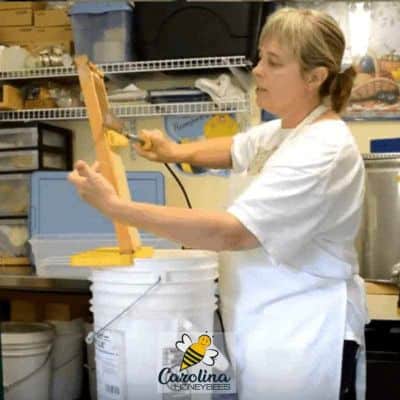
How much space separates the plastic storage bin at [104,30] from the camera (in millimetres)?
2055

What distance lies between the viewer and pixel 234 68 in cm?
201

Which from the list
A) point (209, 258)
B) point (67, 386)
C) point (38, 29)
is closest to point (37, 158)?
point (38, 29)

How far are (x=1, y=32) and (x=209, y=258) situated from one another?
5.62ft

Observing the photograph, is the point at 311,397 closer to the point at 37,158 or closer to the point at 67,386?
the point at 67,386

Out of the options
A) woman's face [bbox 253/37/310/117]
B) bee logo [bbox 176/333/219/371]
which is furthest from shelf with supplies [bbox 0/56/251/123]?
bee logo [bbox 176/333/219/371]

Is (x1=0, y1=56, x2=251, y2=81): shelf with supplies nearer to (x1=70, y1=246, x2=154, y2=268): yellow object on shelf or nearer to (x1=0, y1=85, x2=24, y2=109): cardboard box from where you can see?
(x1=0, y1=85, x2=24, y2=109): cardboard box

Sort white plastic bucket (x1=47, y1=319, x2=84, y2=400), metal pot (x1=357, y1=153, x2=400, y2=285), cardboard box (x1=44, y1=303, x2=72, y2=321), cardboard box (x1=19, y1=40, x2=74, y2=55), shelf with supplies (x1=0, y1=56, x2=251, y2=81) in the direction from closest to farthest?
white plastic bucket (x1=47, y1=319, x2=84, y2=400) → cardboard box (x1=44, y1=303, x2=72, y2=321) → metal pot (x1=357, y1=153, x2=400, y2=285) → shelf with supplies (x1=0, y1=56, x2=251, y2=81) → cardboard box (x1=19, y1=40, x2=74, y2=55)

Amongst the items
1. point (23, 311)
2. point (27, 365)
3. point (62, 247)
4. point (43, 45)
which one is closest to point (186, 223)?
point (27, 365)

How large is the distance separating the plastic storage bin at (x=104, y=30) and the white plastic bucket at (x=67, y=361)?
1.01 meters

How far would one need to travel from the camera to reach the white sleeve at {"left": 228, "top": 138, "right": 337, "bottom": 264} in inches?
38.9

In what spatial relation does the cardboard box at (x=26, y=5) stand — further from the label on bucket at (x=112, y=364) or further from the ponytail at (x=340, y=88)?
the label on bucket at (x=112, y=364)

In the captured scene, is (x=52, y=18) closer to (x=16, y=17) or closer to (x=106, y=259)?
(x=16, y=17)

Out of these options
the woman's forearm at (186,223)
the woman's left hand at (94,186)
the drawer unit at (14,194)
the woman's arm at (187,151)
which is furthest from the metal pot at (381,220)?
the drawer unit at (14,194)

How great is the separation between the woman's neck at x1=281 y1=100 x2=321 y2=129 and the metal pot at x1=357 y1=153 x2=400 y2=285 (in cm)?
74
